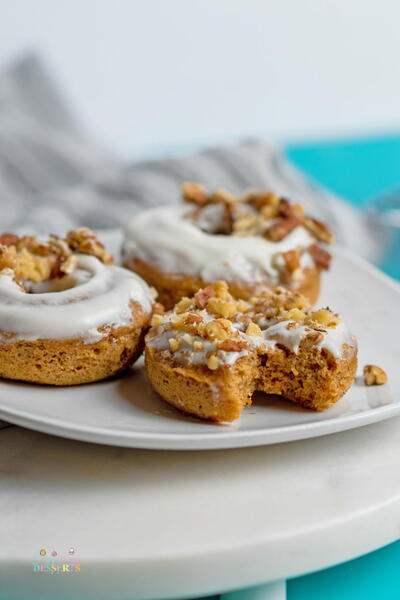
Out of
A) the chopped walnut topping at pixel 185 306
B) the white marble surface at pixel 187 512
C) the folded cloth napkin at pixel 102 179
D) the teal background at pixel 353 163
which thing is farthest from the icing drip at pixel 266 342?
the teal background at pixel 353 163

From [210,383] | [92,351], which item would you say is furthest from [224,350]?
[92,351]

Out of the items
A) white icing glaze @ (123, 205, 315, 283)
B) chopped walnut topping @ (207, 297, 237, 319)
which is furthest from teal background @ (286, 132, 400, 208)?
chopped walnut topping @ (207, 297, 237, 319)

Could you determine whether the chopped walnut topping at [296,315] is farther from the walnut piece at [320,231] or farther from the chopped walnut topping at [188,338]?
the walnut piece at [320,231]

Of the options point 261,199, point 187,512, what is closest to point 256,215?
point 261,199

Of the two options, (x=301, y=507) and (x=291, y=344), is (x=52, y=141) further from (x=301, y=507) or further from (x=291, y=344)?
(x=301, y=507)

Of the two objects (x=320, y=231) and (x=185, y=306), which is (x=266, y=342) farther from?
(x=320, y=231)

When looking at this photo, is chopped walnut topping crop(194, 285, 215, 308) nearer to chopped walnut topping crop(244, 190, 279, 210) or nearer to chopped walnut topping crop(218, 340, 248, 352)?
chopped walnut topping crop(218, 340, 248, 352)
